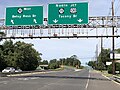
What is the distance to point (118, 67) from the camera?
76750mm

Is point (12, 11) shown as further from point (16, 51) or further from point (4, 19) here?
point (16, 51)

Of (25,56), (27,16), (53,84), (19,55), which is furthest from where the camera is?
(25,56)

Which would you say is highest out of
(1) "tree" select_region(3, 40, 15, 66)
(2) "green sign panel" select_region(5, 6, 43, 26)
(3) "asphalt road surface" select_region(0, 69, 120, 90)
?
(2) "green sign panel" select_region(5, 6, 43, 26)

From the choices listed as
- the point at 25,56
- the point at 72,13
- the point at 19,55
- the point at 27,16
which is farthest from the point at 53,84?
the point at 25,56

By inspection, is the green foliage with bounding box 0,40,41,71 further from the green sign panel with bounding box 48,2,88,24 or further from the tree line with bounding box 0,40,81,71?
the green sign panel with bounding box 48,2,88,24

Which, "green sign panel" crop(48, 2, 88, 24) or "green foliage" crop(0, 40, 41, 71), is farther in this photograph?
"green foliage" crop(0, 40, 41, 71)

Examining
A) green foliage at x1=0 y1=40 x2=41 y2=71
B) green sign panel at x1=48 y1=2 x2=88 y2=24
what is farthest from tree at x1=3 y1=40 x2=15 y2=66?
green sign panel at x1=48 y1=2 x2=88 y2=24

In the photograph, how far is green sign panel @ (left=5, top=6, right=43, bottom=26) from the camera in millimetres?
37531

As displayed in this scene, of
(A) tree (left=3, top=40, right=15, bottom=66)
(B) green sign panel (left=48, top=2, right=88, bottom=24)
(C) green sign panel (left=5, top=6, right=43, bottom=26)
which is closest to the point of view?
(B) green sign panel (left=48, top=2, right=88, bottom=24)

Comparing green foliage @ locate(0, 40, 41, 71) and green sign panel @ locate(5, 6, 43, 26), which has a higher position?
green sign panel @ locate(5, 6, 43, 26)

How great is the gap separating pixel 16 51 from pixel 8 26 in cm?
5197

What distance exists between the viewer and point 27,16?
123 feet

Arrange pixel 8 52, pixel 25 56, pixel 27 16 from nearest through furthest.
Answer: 1. pixel 27 16
2. pixel 8 52
3. pixel 25 56

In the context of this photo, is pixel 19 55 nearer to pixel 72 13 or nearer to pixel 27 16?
pixel 27 16
